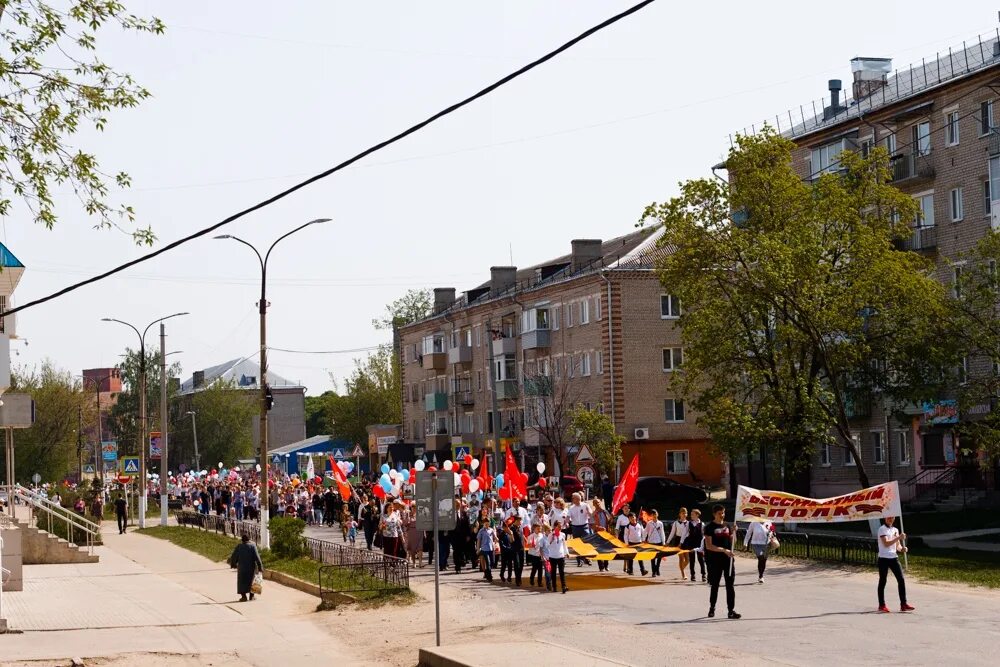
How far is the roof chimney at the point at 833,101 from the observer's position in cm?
6059

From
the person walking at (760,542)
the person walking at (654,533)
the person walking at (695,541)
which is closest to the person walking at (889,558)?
the person walking at (760,542)

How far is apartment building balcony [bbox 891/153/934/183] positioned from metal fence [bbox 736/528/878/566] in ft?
73.4

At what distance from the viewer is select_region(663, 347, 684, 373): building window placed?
2808 inches

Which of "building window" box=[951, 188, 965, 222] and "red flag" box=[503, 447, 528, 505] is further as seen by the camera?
"building window" box=[951, 188, 965, 222]

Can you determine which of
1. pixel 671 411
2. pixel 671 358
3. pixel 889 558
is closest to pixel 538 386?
pixel 671 358

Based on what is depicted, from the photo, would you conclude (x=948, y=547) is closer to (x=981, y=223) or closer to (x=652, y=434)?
(x=981, y=223)

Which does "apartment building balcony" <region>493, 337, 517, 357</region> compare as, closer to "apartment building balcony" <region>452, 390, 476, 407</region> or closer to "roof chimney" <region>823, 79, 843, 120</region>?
"apartment building balcony" <region>452, 390, 476, 407</region>

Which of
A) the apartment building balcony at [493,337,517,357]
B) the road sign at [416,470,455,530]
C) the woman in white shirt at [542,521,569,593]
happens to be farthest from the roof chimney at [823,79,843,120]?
the road sign at [416,470,455,530]

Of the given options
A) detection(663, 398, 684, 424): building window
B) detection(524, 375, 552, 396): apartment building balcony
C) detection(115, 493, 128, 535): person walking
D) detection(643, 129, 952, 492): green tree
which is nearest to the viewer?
detection(643, 129, 952, 492): green tree

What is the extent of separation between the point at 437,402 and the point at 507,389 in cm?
1231

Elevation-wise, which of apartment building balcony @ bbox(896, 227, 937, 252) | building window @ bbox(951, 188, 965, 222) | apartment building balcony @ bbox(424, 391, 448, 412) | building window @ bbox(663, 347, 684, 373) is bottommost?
apartment building balcony @ bbox(424, 391, 448, 412)

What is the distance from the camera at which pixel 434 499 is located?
20.5 m

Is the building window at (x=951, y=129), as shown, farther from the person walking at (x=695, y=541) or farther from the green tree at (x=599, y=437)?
the person walking at (x=695, y=541)

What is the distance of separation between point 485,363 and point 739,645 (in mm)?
67594
